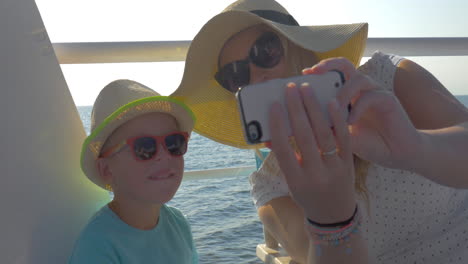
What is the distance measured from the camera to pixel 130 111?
173cm

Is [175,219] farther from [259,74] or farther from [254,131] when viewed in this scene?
[254,131]

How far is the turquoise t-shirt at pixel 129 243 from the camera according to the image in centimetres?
162

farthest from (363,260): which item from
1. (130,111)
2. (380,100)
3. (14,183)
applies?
(14,183)

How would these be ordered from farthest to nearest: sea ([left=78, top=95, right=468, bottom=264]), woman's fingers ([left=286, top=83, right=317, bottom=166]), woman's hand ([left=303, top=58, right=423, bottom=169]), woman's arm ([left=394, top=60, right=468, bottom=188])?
sea ([left=78, top=95, right=468, bottom=264])
woman's arm ([left=394, top=60, right=468, bottom=188])
woman's hand ([left=303, top=58, right=423, bottom=169])
woman's fingers ([left=286, top=83, right=317, bottom=166])

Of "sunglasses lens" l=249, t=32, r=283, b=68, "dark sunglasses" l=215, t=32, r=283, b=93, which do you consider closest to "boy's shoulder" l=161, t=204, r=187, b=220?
"dark sunglasses" l=215, t=32, r=283, b=93

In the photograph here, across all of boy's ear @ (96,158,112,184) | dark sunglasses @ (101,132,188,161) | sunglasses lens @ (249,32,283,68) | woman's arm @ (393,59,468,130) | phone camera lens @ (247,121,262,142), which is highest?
sunglasses lens @ (249,32,283,68)

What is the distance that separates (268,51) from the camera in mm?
1663

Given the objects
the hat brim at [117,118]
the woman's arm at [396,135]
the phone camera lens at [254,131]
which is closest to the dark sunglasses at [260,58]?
the hat brim at [117,118]

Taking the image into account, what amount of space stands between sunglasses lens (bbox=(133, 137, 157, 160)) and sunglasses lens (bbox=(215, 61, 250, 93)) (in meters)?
0.38

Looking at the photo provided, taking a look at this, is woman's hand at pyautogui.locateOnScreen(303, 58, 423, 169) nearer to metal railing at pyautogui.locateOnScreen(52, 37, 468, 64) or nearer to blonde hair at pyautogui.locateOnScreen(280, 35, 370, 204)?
blonde hair at pyautogui.locateOnScreen(280, 35, 370, 204)

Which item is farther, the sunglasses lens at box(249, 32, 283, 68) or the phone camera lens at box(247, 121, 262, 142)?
the sunglasses lens at box(249, 32, 283, 68)

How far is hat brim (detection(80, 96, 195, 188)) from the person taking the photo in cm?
172

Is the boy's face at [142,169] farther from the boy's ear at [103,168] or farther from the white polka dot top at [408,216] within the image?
the white polka dot top at [408,216]

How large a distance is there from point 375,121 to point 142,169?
914mm
